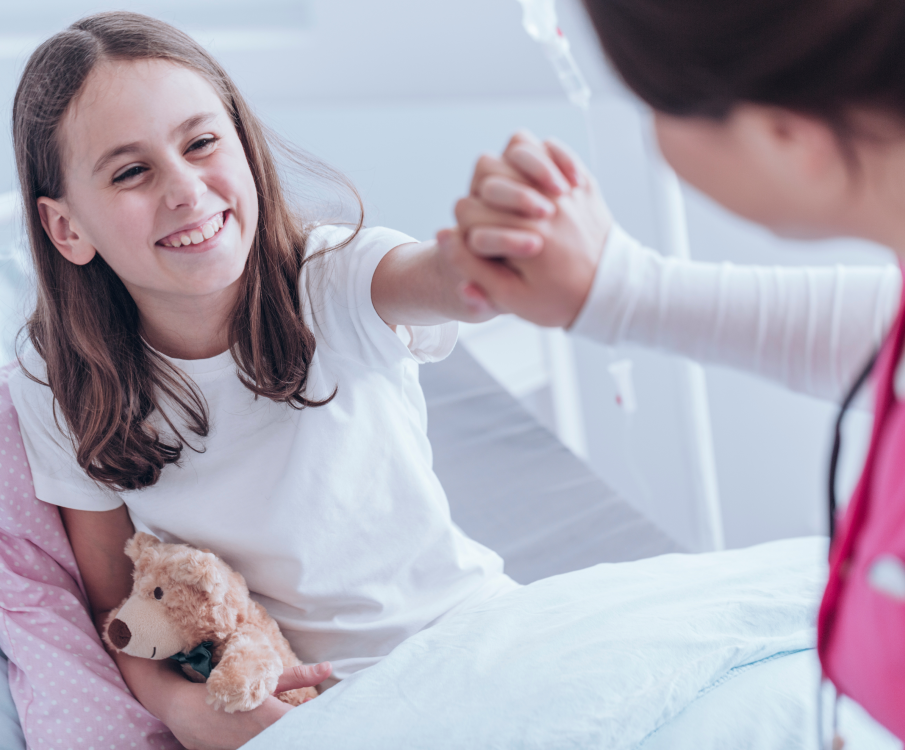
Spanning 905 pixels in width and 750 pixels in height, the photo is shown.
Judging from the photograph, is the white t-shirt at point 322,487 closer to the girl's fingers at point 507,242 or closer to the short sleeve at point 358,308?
the short sleeve at point 358,308

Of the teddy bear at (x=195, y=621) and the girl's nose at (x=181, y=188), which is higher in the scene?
the girl's nose at (x=181, y=188)

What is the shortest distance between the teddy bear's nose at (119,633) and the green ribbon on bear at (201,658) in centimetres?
7

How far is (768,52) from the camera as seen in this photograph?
1.50 feet

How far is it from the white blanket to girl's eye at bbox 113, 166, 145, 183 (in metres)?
0.64

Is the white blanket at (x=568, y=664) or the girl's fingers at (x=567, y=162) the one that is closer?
the girl's fingers at (x=567, y=162)

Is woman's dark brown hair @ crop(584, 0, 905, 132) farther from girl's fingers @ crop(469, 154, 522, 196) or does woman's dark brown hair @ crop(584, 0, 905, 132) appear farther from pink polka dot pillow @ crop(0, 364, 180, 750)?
pink polka dot pillow @ crop(0, 364, 180, 750)

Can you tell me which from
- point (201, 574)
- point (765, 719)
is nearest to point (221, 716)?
point (201, 574)

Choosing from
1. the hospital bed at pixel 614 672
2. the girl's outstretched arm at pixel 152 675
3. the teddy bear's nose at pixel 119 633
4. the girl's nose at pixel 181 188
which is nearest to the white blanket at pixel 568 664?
the hospital bed at pixel 614 672

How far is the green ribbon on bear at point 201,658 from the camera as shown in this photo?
972 millimetres

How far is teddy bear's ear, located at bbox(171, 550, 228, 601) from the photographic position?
3.10 ft

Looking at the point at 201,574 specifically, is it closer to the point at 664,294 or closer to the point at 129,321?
the point at 129,321

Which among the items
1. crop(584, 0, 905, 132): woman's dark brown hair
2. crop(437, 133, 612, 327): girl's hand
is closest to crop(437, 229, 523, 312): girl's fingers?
crop(437, 133, 612, 327): girl's hand

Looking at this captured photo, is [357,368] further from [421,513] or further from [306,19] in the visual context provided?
[306,19]

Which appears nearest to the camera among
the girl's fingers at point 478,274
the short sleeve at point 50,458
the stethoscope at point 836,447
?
the stethoscope at point 836,447
